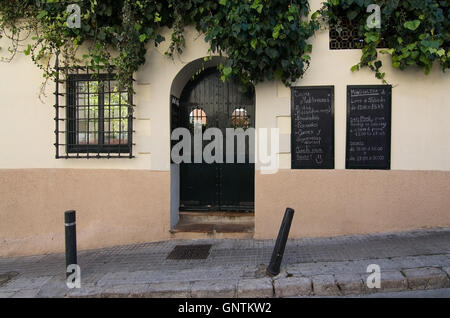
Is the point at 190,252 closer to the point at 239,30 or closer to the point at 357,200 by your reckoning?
the point at 357,200

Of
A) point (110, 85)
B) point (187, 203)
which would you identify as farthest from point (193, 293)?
point (110, 85)

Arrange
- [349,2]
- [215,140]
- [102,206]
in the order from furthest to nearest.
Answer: [215,140] → [102,206] → [349,2]

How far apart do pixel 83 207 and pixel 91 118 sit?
5.13 feet

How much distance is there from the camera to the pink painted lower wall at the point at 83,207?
5672mm

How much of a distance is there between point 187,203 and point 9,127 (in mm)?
3422

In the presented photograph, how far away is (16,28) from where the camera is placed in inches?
220

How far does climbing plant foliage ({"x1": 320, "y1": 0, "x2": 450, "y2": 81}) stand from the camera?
479 cm

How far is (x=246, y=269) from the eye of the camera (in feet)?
14.1

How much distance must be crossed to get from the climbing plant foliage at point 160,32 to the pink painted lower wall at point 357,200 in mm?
1761

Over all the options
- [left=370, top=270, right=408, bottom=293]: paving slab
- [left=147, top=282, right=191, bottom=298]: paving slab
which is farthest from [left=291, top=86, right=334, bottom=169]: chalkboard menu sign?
[left=147, top=282, right=191, bottom=298]: paving slab

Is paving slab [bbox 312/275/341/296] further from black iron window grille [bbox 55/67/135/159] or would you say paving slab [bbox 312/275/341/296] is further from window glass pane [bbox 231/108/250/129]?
black iron window grille [bbox 55/67/135/159]

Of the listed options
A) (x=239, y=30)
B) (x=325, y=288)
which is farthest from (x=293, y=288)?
(x=239, y=30)
